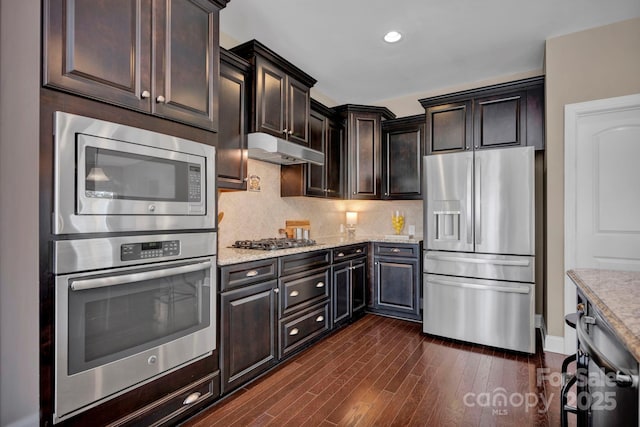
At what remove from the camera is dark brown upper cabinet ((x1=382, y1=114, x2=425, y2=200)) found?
4.04m

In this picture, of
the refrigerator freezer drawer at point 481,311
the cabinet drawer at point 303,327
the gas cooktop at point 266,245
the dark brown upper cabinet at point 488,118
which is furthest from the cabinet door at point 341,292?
the dark brown upper cabinet at point 488,118

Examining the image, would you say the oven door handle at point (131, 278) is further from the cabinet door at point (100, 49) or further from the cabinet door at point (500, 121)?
the cabinet door at point (500, 121)

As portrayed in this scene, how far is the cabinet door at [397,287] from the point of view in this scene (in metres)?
3.70

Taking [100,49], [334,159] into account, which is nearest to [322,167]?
[334,159]

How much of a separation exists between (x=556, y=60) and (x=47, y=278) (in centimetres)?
395

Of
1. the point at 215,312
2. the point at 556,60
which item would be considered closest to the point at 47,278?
the point at 215,312

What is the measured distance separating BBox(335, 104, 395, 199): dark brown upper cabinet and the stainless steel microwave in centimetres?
240

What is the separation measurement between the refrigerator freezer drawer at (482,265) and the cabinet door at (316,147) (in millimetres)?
1374

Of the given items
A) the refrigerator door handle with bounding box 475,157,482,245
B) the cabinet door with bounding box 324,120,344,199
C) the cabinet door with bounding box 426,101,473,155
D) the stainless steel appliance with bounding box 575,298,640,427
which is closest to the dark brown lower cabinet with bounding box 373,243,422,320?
the refrigerator door handle with bounding box 475,157,482,245

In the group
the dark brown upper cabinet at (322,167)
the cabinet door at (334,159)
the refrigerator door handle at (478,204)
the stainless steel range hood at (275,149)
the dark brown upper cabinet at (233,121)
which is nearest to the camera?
the dark brown upper cabinet at (233,121)

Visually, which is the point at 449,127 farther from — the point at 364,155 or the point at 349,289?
the point at 349,289

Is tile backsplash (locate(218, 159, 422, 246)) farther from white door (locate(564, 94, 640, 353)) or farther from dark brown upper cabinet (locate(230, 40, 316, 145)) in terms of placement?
white door (locate(564, 94, 640, 353))

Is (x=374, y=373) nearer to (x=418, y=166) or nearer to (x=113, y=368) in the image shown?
(x=113, y=368)

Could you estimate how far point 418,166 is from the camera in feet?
13.3
